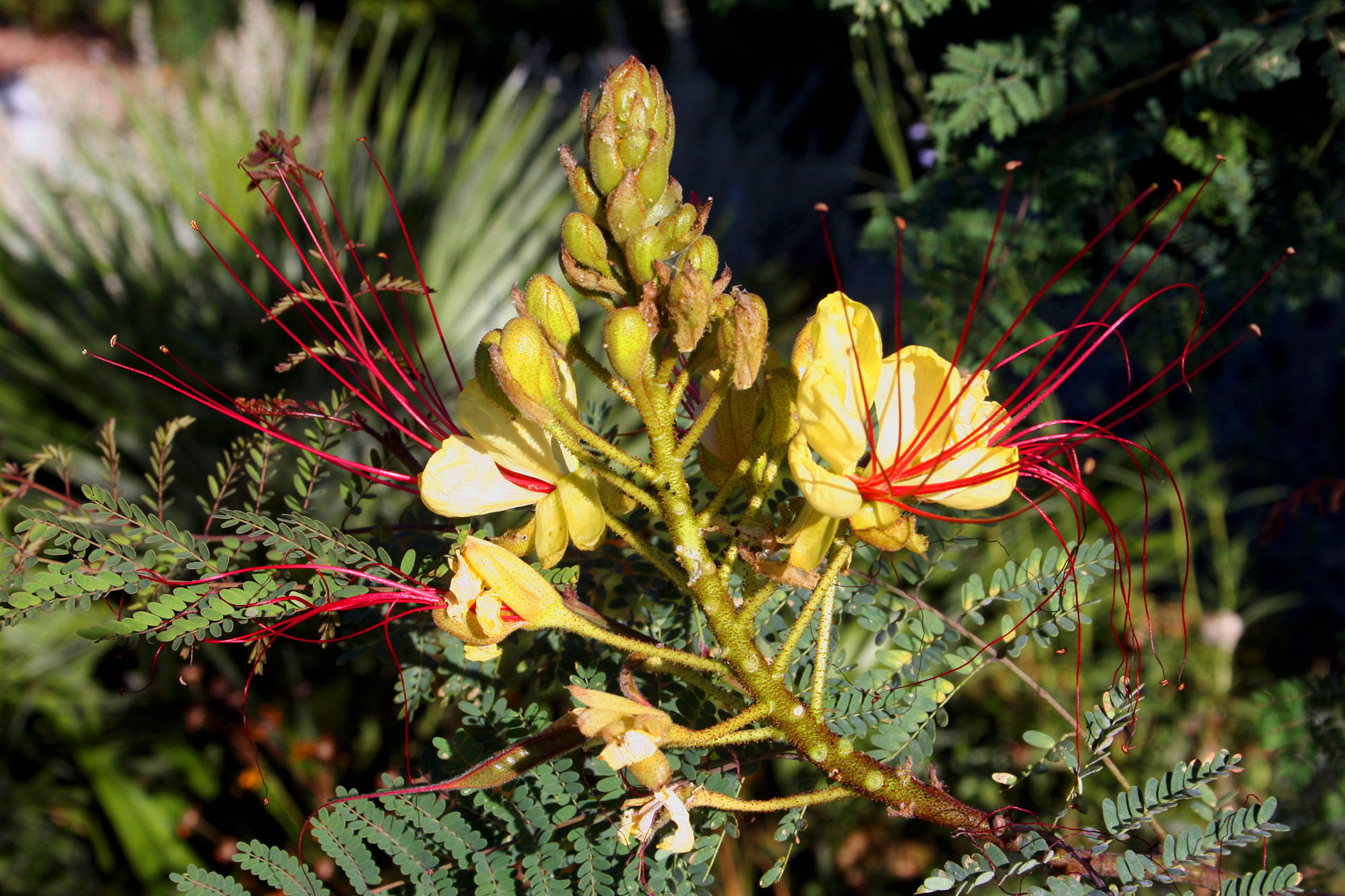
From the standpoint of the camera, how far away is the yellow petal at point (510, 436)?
88cm

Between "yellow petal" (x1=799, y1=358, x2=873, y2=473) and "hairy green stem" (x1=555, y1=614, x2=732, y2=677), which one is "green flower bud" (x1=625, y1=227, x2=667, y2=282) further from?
"hairy green stem" (x1=555, y1=614, x2=732, y2=677)

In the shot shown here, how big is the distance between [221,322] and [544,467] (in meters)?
2.52

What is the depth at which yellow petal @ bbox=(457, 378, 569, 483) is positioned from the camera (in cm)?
88

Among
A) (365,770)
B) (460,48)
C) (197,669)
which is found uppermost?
(460,48)

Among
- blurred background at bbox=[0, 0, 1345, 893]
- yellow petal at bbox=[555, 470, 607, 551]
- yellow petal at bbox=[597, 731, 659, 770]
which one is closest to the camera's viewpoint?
yellow petal at bbox=[597, 731, 659, 770]

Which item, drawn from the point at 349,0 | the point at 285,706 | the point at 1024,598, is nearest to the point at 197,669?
the point at 285,706

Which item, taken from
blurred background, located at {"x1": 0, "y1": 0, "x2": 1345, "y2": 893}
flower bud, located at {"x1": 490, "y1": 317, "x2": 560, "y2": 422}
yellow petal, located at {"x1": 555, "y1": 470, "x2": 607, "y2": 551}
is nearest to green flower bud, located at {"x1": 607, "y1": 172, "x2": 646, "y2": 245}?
flower bud, located at {"x1": 490, "y1": 317, "x2": 560, "y2": 422}

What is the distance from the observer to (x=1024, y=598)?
101 centimetres

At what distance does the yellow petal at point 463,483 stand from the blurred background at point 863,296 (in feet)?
1.10

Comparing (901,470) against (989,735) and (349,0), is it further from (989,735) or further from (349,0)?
(349,0)

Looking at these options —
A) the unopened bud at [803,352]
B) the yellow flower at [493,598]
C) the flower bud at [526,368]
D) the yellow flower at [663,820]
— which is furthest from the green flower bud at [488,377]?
the yellow flower at [663,820]

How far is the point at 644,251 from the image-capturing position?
2.58ft

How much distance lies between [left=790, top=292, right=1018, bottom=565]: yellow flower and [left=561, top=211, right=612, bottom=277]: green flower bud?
0.64 ft

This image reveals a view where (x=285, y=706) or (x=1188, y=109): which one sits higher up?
(x=1188, y=109)
